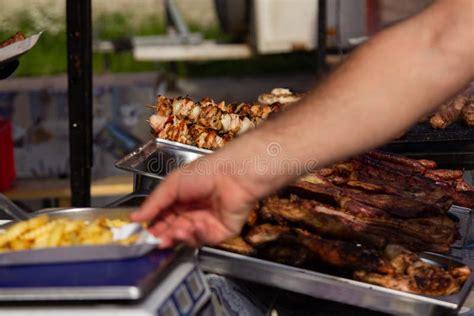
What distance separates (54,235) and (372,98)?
39.4 inches

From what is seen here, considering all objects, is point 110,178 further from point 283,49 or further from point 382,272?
point 283,49

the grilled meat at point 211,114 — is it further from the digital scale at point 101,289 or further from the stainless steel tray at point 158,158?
the digital scale at point 101,289

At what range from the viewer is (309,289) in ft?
8.46

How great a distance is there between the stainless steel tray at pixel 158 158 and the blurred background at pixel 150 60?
1248mm

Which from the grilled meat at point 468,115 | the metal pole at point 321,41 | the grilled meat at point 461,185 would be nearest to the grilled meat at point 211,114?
the grilled meat at point 461,185

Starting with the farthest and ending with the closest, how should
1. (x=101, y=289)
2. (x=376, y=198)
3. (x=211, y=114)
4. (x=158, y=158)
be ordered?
(x=211, y=114) → (x=158, y=158) → (x=376, y=198) → (x=101, y=289)

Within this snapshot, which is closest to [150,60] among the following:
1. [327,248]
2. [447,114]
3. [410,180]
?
[447,114]

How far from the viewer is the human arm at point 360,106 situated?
6.61 feet

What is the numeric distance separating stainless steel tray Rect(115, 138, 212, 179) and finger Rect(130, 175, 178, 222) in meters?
1.13

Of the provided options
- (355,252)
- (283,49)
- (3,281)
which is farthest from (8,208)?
(283,49)

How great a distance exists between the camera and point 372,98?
6.63 ft

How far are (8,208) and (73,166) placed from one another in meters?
1.94

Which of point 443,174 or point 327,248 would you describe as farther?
point 443,174

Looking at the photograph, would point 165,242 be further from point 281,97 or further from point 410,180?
point 281,97
